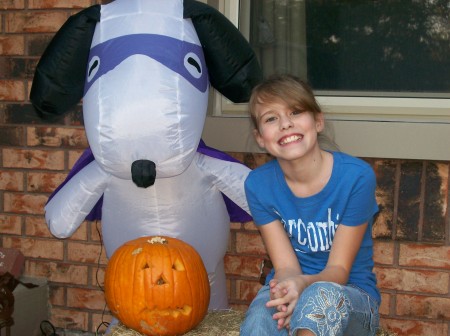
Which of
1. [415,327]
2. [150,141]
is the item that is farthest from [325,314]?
[415,327]

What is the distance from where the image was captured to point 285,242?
7.88 feet

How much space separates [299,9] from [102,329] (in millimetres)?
1983

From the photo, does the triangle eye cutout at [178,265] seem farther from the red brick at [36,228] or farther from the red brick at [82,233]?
the red brick at [36,228]

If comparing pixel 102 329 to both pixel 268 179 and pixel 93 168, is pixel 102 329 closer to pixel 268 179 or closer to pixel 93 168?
pixel 93 168

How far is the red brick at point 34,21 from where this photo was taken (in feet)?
11.3

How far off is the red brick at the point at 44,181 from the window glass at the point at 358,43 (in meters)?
1.25

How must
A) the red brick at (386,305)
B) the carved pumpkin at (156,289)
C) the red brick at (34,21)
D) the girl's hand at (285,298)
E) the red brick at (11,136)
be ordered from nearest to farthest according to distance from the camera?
1. the girl's hand at (285,298)
2. the carved pumpkin at (156,289)
3. the red brick at (386,305)
4. the red brick at (34,21)
5. the red brick at (11,136)

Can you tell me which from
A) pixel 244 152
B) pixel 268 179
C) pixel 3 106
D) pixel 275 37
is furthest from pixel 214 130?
pixel 3 106

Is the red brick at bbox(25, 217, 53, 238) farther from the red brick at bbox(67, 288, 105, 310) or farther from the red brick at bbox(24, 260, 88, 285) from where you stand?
the red brick at bbox(67, 288, 105, 310)

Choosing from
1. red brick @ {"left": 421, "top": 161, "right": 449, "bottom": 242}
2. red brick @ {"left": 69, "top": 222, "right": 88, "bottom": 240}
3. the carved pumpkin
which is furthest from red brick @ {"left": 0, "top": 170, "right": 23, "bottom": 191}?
red brick @ {"left": 421, "top": 161, "right": 449, "bottom": 242}

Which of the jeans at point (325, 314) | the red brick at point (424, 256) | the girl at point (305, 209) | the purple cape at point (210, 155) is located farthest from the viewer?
the red brick at point (424, 256)

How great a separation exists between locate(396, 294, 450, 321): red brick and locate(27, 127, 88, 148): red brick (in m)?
1.77

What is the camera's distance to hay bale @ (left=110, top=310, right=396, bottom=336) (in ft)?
8.02

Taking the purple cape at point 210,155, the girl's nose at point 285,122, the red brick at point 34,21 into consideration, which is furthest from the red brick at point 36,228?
the girl's nose at point 285,122
